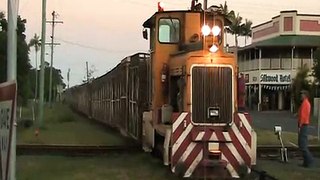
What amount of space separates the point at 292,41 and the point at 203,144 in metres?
51.0

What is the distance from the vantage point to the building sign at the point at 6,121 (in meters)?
4.38

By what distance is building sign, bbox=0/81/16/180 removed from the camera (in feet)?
14.4

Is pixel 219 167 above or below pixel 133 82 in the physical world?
below

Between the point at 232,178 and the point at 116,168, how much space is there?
11.1ft

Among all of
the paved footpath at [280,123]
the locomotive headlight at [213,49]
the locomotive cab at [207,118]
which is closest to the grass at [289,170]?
the locomotive cab at [207,118]

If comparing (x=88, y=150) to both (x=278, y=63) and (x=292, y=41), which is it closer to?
(x=292, y=41)

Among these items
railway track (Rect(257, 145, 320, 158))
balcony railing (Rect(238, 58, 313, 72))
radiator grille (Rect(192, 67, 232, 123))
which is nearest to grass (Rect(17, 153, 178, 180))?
radiator grille (Rect(192, 67, 232, 123))

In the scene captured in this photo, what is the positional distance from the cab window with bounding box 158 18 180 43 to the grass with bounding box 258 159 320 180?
147 inches

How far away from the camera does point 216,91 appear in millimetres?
12461

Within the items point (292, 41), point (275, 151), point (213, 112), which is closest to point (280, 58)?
point (292, 41)

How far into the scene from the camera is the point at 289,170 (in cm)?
1402

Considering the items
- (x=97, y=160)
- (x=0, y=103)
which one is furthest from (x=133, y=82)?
(x=0, y=103)

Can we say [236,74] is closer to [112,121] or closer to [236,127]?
[236,127]

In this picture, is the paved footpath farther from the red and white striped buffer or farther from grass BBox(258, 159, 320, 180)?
the red and white striped buffer
